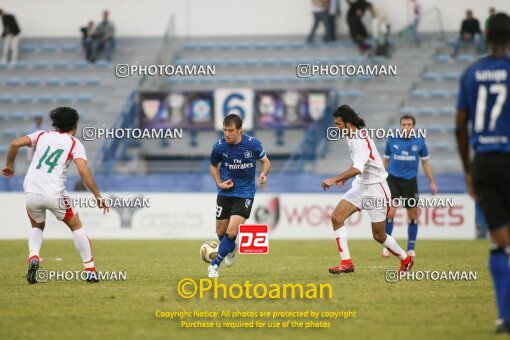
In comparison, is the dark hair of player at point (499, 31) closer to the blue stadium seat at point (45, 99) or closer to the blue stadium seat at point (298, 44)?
the blue stadium seat at point (298, 44)

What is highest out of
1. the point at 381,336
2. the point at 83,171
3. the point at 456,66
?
the point at 456,66

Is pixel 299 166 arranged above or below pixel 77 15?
below

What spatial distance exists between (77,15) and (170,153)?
8.79 m

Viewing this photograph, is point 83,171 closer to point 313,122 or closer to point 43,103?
point 313,122

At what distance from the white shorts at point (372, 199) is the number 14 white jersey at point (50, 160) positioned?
3971mm

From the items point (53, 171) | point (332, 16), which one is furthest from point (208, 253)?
point (332, 16)

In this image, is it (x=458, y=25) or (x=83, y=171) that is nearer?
(x=83, y=171)

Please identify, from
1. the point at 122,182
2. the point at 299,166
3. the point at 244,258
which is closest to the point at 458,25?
the point at 299,166

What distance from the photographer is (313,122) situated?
30.1 m

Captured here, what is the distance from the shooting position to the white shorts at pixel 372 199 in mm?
13156

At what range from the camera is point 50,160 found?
39.3 ft

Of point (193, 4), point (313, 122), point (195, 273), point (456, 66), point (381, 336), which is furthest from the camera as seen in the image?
point (193, 4)

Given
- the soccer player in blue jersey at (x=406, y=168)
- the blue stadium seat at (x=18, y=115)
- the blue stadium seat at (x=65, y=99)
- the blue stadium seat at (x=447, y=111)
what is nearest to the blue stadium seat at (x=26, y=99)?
the blue stadium seat at (x=18, y=115)

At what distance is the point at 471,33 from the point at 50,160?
23143 mm
